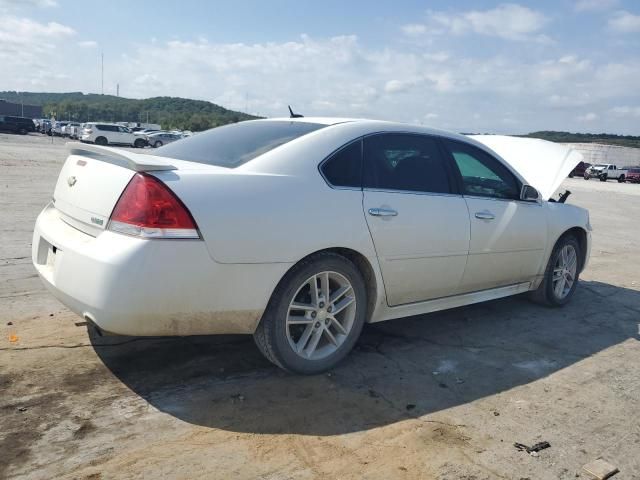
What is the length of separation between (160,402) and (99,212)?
1109 millimetres

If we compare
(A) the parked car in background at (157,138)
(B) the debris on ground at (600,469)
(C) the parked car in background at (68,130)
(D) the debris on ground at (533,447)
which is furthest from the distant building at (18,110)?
(B) the debris on ground at (600,469)

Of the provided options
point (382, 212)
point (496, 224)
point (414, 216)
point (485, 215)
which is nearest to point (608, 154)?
point (496, 224)

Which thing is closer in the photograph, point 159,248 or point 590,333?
point 159,248

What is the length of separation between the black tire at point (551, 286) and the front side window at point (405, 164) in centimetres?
178

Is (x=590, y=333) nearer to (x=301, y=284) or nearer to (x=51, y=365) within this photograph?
(x=301, y=284)

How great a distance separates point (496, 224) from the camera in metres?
4.56

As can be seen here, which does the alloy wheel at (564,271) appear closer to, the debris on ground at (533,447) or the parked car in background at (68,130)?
the debris on ground at (533,447)

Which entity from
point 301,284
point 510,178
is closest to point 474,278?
point 510,178

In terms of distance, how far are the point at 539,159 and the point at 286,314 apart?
3946mm

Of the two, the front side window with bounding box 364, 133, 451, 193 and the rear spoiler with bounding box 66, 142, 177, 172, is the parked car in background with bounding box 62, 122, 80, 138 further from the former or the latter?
the front side window with bounding box 364, 133, 451, 193

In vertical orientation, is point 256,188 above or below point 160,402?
above

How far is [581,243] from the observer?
5.83 meters

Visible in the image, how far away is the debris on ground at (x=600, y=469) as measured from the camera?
2.71 m

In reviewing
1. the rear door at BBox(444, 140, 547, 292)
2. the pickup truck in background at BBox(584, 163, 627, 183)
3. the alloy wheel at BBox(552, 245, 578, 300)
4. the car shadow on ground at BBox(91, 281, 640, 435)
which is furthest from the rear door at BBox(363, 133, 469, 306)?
the pickup truck in background at BBox(584, 163, 627, 183)
